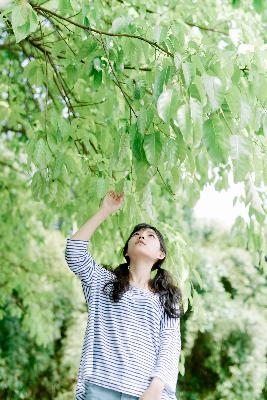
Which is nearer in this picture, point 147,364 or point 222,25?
point 147,364

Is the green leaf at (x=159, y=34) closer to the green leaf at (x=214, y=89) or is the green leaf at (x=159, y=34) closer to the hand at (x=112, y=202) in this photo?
the green leaf at (x=214, y=89)

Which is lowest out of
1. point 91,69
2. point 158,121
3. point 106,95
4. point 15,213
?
point 158,121

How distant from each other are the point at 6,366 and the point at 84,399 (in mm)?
6140

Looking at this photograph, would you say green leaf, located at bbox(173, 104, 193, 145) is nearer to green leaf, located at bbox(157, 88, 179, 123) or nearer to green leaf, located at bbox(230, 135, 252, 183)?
green leaf, located at bbox(157, 88, 179, 123)

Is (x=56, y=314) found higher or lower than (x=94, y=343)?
higher

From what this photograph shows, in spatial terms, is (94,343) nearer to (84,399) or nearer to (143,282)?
(84,399)

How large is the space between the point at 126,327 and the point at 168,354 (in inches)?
7.8

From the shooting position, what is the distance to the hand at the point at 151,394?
213 centimetres

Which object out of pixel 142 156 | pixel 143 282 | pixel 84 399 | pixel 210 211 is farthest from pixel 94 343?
pixel 210 211

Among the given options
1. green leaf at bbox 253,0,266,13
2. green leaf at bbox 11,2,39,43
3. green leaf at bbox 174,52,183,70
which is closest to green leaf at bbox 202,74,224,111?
green leaf at bbox 174,52,183,70

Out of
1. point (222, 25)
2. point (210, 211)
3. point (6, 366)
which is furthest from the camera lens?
point (210, 211)

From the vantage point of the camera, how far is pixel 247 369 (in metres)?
7.00

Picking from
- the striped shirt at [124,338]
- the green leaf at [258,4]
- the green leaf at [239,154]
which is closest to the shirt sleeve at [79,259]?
the striped shirt at [124,338]

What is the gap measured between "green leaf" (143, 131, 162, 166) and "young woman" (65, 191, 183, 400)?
554 millimetres
